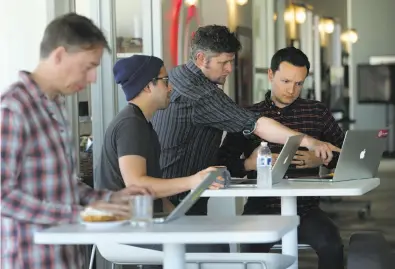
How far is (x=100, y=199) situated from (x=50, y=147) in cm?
34

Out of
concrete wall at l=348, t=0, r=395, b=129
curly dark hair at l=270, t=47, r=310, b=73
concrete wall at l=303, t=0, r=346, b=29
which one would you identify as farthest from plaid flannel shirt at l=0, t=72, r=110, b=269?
concrete wall at l=303, t=0, r=346, b=29

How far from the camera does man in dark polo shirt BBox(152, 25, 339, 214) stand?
439cm

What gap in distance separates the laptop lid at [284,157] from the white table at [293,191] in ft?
0.14

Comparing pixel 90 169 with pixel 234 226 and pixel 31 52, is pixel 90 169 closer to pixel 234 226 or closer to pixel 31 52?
pixel 31 52

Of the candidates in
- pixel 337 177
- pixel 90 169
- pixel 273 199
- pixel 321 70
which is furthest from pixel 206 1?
pixel 321 70

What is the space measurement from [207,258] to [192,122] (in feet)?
3.17

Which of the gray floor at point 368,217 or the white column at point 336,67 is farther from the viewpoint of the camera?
the white column at point 336,67

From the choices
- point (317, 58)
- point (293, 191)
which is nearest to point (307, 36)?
point (317, 58)

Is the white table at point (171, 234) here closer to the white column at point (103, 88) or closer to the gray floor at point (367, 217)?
the white column at point (103, 88)

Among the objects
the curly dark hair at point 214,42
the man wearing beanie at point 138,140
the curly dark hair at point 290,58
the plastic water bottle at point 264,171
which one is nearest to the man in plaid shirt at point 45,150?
the man wearing beanie at point 138,140

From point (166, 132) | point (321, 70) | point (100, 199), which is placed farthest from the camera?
point (321, 70)

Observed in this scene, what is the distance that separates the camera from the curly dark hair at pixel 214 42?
178 inches

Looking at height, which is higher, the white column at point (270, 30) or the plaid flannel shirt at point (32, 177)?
the white column at point (270, 30)

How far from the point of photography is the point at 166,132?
14.8 feet
